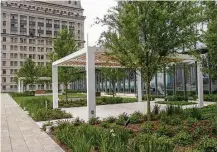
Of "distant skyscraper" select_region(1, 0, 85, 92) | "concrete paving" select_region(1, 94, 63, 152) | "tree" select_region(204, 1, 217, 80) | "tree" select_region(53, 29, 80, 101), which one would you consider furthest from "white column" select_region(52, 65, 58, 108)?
"distant skyscraper" select_region(1, 0, 85, 92)

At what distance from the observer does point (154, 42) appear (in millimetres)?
10875

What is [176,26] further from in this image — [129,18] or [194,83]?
[194,83]

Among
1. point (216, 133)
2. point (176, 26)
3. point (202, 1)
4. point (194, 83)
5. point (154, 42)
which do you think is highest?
point (202, 1)

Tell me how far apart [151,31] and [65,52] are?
13496 mm

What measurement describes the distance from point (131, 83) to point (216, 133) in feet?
88.9

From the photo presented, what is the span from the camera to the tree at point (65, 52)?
22.8 m

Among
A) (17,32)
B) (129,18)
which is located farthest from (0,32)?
(129,18)

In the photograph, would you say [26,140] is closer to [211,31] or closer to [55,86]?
[211,31]

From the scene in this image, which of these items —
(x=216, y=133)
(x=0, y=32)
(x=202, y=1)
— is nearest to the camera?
(x=216, y=133)

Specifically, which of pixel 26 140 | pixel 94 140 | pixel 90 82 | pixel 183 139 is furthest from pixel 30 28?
pixel 183 139

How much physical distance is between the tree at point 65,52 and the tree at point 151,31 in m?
11.9

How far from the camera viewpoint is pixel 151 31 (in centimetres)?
1084

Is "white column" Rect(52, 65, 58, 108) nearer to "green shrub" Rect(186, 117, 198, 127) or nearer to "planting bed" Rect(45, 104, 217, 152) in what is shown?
"planting bed" Rect(45, 104, 217, 152)

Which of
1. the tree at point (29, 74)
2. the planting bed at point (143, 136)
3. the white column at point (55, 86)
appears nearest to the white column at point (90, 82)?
the planting bed at point (143, 136)
